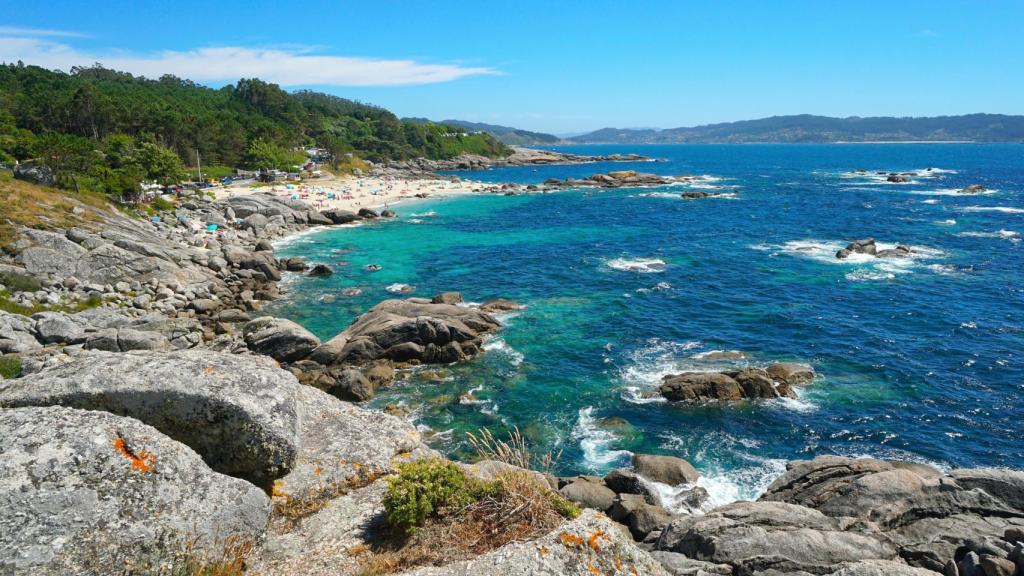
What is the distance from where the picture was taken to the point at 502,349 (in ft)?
117

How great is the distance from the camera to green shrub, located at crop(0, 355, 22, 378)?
22.7 metres

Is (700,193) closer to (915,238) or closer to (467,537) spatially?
(915,238)

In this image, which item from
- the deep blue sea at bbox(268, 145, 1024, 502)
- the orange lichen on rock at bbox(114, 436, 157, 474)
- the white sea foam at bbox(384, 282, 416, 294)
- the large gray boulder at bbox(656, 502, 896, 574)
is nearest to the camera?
the orange lichen on rock at bbox(114, 436, 157, 474)

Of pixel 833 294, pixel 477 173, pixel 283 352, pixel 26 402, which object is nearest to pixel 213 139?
pixel 477 173

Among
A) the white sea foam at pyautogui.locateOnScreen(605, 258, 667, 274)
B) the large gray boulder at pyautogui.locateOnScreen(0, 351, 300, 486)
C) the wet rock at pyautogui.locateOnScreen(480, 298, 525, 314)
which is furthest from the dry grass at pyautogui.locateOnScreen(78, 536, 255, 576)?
the white sea foam at pyautogui.locateOnScreen(605, 258, 667, 274)

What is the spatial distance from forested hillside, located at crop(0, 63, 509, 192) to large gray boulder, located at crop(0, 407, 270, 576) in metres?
62.3

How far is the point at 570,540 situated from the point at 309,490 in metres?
5.15

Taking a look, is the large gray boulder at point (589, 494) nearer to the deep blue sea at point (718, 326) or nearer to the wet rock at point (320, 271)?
the deep blue sea at point (718, 326)

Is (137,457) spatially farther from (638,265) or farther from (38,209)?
(638,265)

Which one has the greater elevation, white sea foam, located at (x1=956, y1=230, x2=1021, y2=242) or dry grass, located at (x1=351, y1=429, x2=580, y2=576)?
dry grass, located at (x1=351, y1=429, x2=580, y2=576)

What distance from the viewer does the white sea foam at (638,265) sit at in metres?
54.8

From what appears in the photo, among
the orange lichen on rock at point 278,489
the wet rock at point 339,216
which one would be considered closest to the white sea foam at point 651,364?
the orange lichen on rock at point 278,489

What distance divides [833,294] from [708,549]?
3769cm

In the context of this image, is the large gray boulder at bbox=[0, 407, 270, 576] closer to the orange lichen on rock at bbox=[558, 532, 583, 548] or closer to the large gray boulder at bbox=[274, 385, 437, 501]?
the large gray boulder at bbox=[274, 385, 437, 501]
